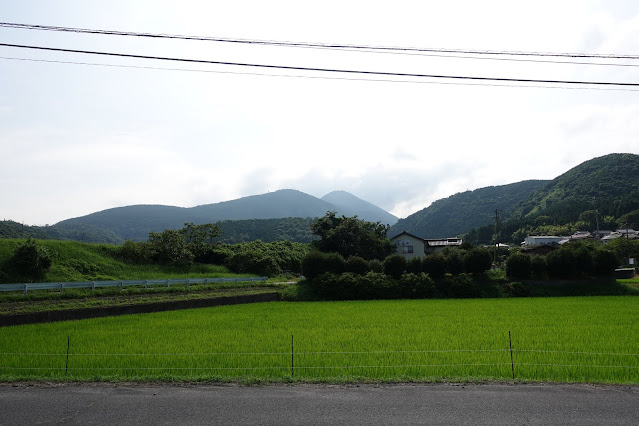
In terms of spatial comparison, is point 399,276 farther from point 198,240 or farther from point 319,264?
point 198,240

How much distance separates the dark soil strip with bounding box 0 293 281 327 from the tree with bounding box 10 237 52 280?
10.7 metres

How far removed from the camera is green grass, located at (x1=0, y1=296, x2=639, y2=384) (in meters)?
9.39

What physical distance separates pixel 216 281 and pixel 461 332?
85.2 feet

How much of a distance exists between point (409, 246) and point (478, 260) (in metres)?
31.8

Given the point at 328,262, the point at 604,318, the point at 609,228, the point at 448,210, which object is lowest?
the point at 604,318

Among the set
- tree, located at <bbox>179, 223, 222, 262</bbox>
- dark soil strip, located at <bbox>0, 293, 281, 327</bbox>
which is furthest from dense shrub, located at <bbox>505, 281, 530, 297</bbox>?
tree, located at <bbox>179, 223, 222, 262</bbox>

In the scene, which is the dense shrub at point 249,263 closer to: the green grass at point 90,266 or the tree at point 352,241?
the green grass at point 90,266

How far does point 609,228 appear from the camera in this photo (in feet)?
371

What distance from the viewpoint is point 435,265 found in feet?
121

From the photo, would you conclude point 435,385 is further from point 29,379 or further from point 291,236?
point 291,236

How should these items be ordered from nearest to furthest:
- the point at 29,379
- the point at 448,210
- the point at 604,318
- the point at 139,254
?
the point at 29,379
the point at 604,318
the point at 139,254
the point at 448,210

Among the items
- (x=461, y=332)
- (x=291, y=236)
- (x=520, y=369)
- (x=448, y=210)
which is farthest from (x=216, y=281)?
(x=448, y=210)

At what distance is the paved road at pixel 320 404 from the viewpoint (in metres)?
6.57

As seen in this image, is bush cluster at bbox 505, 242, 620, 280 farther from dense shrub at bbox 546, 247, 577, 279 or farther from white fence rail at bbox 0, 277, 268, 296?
white fence rail at bbox 0, 277, 268, 296
